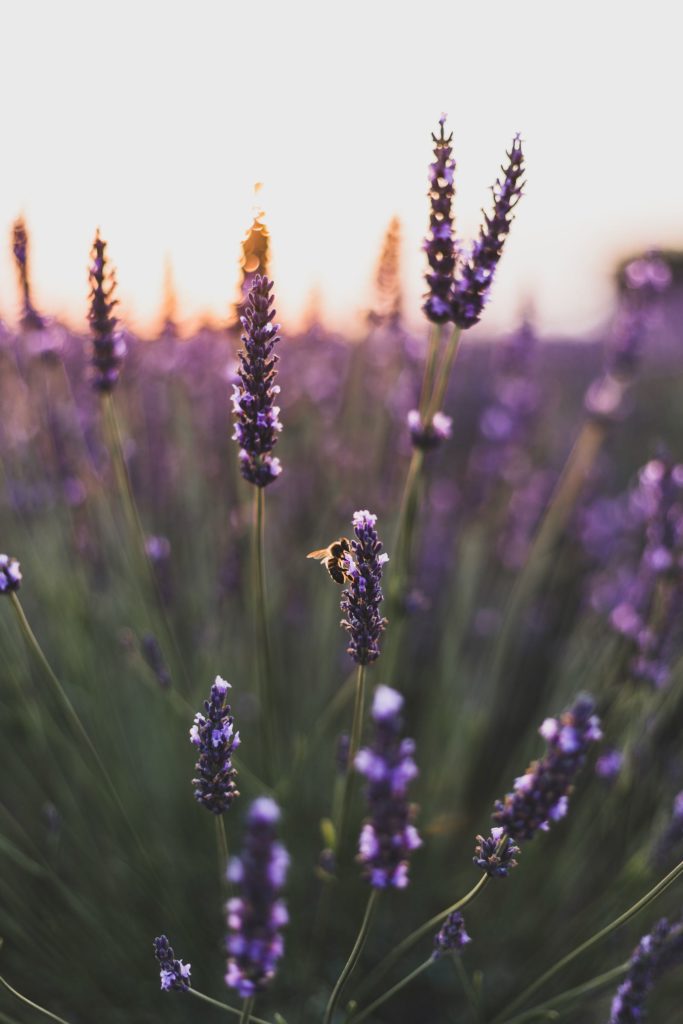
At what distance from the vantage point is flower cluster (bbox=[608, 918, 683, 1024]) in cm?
125

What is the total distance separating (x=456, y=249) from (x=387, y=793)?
1.01 meters

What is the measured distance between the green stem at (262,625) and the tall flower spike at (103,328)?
48 cm

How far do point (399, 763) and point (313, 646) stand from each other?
2101 millimetres

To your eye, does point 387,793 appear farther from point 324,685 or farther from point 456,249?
point 324,685

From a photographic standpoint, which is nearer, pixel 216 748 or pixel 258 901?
pixel 258 901

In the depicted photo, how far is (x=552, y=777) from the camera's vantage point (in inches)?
37.2

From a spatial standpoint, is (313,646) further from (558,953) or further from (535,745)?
(558,953)

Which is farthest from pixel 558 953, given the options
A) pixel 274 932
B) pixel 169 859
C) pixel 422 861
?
pixel 274 932

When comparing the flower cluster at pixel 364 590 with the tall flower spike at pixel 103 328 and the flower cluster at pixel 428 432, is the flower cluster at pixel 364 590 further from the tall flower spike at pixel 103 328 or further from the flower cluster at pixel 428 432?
the tall flower spike at pixel 103 328

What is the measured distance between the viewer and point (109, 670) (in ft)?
9.48

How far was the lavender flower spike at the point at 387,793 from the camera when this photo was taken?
0.78 meters

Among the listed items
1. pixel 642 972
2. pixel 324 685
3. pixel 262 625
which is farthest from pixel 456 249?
pixel 324 685

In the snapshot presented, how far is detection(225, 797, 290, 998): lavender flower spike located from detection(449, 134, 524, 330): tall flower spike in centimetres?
100

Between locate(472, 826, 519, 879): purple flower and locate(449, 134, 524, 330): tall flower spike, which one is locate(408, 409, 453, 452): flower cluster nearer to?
locate(449, 134, 524, 330): tall flower spike
